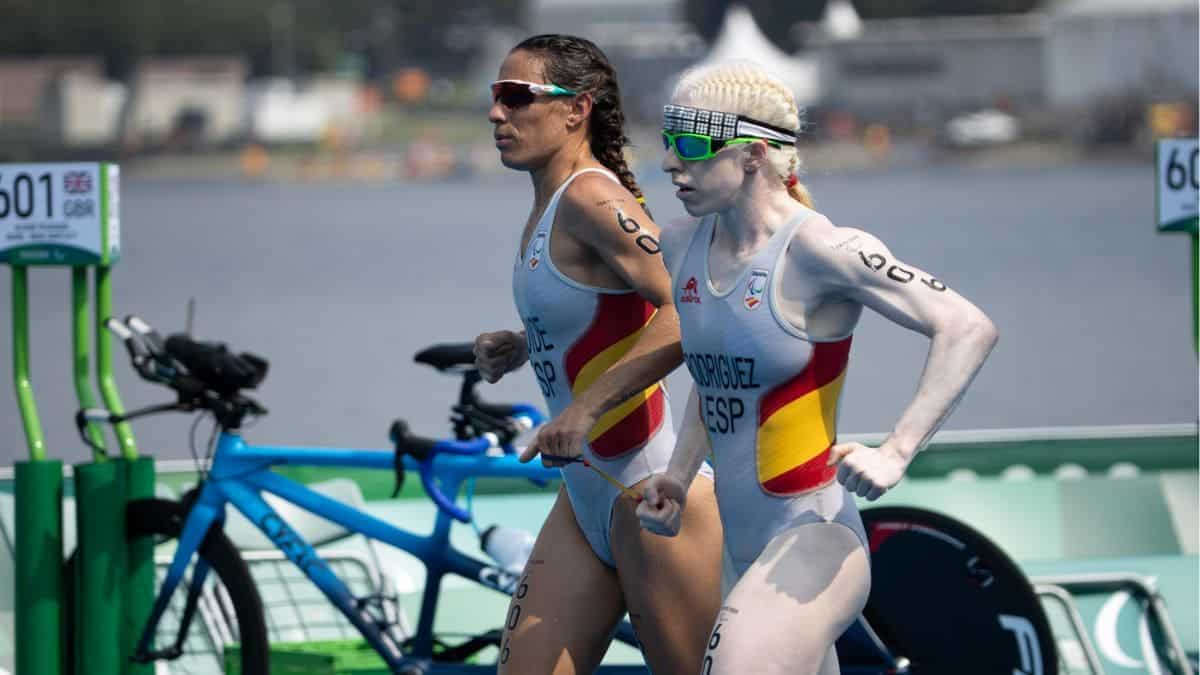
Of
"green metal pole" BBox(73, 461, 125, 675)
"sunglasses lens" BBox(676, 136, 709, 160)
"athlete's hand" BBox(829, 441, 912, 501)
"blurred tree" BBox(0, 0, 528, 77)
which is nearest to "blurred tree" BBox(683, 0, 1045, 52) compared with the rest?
"blurred tree" BBox(0, 0, 528, 77)

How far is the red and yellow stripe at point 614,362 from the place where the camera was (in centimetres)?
467

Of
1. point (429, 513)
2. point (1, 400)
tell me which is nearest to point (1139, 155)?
point (1, 400)

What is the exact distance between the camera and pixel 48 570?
249 inches

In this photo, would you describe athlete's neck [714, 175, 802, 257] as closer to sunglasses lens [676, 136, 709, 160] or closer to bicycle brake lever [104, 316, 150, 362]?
sunglasses lens [676, 136, 709, 160]

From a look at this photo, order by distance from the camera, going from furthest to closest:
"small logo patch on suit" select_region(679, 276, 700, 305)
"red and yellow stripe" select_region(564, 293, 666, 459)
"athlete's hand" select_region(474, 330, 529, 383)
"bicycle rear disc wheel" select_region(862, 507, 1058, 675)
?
"bicycle rear disc wheel" select_region(862, 507, 1058, 675)
"athlete's hand" select_region(474, 330, 529, 383)
"red and yellow stripe" select_region(564, 293, 666, 459)
"small logo patch on suit" select_region(679, 276, 700, 305)

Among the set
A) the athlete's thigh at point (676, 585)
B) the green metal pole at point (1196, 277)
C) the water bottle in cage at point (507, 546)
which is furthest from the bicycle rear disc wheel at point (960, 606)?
the athlete's thigh at point (676, 585)

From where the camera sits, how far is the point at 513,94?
4.74 meters

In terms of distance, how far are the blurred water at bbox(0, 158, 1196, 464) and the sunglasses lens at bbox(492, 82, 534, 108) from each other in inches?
Answer: 427

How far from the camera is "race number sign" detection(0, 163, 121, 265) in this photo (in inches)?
250

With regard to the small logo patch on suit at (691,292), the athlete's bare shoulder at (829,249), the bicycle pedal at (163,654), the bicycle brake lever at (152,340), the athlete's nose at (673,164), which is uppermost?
the athlete's nose at (673,164)

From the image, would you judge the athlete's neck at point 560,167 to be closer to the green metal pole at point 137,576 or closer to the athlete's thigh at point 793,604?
the athlete's thigh at point 793,604

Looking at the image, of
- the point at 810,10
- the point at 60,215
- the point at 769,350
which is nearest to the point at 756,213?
the point at 769,350

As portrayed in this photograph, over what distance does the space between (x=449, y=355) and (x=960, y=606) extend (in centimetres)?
160

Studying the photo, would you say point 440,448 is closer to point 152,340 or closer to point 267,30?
point 152,340
